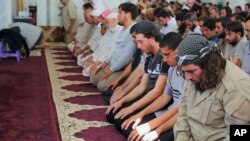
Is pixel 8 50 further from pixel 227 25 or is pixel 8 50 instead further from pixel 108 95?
pixel 227 25

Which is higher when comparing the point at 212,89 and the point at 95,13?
the point at 212,89

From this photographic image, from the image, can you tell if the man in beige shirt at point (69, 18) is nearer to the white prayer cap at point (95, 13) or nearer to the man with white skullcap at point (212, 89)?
the white prayer cap at point (95, 13)

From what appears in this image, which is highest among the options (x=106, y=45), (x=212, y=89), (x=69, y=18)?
(x=212, y=89)

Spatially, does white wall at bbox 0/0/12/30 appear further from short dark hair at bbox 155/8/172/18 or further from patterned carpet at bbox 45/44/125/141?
short dark hair at bbox 155/8/172/18

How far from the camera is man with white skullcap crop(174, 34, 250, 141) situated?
82.4 inches

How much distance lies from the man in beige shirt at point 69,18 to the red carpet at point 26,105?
281 centimetres

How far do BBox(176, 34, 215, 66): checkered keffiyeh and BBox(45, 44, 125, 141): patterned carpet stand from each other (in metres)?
1.57

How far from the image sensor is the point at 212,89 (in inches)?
86.6

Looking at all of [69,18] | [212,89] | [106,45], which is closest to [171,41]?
[212,89]

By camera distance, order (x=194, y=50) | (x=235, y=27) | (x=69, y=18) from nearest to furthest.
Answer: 1. (x=194, y=50)
2. (x=235, y=27)
3. (x=69, y=18)

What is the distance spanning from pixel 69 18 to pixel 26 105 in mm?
5242

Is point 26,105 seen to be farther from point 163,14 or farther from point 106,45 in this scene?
point 163,14

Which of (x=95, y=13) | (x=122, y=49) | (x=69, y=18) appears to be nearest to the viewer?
(x=122, y=49)

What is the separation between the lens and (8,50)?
7398 mm
